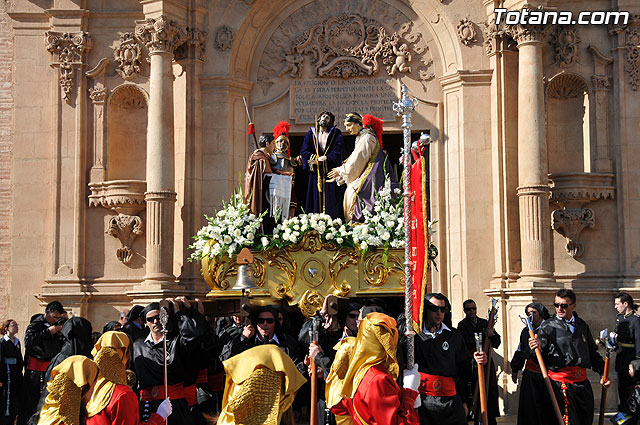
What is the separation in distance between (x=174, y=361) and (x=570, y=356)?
4.74 m

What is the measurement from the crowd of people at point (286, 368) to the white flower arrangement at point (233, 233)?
1277 millimetres

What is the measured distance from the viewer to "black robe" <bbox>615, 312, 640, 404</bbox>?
40.9 feet

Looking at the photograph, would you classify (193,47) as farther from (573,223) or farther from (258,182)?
(573,223)

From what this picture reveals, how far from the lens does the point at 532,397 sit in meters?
11.7

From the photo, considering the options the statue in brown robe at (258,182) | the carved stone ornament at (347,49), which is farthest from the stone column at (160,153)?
the carved stone ornament at (347,49)

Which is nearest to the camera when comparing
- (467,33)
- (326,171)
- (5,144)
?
(326,171)

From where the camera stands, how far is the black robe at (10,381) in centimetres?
1323

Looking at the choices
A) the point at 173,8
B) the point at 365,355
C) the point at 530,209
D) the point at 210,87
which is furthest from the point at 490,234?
the point at 365,355

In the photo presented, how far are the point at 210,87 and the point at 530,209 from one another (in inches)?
243

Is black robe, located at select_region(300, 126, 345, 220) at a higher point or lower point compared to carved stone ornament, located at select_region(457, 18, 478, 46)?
lower

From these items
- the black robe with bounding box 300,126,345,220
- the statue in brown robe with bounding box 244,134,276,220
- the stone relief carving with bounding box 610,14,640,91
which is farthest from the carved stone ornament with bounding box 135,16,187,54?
the stone relief carving with bounding box 610,14,640,91

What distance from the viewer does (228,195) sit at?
56.1 feet

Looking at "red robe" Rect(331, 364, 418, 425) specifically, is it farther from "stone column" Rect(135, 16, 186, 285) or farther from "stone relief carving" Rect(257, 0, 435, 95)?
"stone relief carving" Rect(257, 0, 435, 95)

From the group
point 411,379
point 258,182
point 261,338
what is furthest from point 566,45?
point 411,379
